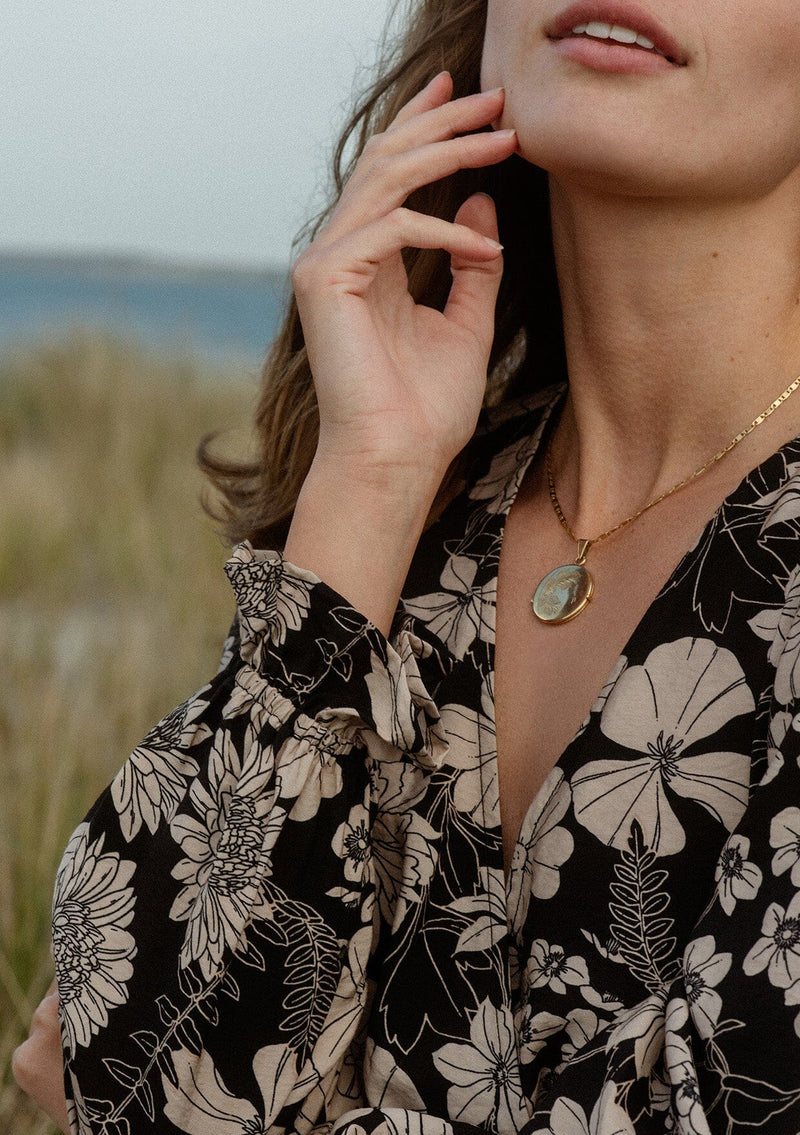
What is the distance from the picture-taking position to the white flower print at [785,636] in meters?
1.32

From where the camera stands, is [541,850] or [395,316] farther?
[395,316]

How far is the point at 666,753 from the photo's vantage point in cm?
144

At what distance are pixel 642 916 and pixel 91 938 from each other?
2.27 feet

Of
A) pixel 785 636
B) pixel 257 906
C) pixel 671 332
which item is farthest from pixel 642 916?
pixel 671 332

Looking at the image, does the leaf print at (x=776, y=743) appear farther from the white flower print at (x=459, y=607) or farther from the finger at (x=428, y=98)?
the finger at (x=428, y=98)

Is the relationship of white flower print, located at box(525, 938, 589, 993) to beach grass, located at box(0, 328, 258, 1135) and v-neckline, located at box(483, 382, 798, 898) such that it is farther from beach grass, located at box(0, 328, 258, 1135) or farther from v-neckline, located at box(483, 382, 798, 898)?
beach grass, located at box(0, 328, 258, 1135)

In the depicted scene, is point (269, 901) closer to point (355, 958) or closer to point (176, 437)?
point (355, 958)

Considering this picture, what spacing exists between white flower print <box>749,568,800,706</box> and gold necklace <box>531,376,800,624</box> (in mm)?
308

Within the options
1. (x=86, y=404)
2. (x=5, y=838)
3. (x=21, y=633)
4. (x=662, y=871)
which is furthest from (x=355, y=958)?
(x=86, y=404)

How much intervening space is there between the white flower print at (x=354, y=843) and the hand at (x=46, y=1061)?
0.49 metres

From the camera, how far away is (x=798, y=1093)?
1.12 m

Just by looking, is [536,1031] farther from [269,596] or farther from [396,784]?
[269,596]

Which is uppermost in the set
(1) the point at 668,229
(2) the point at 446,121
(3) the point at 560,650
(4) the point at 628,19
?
(4) the point at 628,19

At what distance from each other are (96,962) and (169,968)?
99 millimetres
